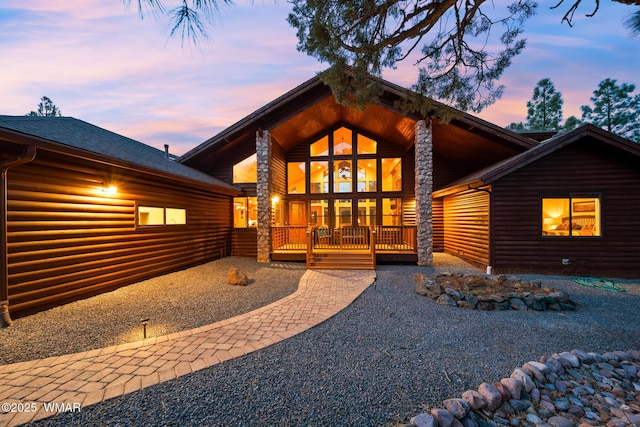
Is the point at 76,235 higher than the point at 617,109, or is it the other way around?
the point at 617,109

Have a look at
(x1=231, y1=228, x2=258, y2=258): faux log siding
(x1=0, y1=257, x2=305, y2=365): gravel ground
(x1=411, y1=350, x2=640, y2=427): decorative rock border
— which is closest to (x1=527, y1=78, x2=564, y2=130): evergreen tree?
(x1=231, y1=228, x2=258, y2=258): faux log siding

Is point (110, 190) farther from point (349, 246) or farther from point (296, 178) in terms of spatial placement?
point (296, 178)

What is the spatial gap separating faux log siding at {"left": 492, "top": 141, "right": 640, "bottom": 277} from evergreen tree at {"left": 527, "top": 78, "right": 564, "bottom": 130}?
22.5 metres

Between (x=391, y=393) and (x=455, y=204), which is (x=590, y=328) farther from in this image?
(x=455, y=204)

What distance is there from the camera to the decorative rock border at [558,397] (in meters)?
2.15

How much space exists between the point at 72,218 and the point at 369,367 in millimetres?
6419

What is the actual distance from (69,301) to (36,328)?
138 cm

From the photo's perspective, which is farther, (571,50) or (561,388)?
(571,50)

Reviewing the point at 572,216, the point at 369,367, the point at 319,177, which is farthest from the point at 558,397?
the point at 319,177

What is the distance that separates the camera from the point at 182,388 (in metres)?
2.40

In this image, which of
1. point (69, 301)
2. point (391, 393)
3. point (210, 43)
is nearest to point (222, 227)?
point (69, 301)

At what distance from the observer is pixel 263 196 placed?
9.78 m

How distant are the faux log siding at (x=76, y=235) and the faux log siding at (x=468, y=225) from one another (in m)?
10.3

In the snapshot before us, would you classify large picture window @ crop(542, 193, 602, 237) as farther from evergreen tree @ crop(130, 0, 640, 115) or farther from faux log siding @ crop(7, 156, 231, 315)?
faux log siding @ crop(7, 156, 231, 315)
